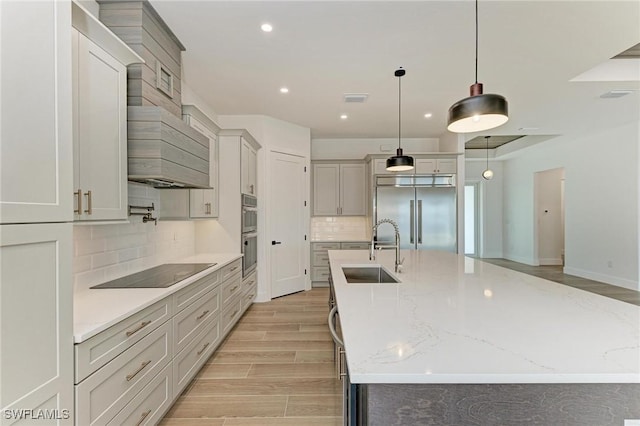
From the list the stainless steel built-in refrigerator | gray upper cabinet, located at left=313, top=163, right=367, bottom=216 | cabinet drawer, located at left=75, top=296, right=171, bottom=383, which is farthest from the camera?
gray upper cabinet, located at left=313, top=163, right=367, bottom=216

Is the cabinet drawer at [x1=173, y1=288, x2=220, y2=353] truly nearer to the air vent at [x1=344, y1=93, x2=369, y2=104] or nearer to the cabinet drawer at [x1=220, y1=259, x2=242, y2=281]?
the cabinet drawer at [x1=220, y1=259, x2=242, y2=281]

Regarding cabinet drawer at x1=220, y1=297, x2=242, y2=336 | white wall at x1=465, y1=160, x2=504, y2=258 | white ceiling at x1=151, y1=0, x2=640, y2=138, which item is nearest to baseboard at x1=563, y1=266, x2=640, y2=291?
white wall at x1=465, y1=160, x2=504, y2=258

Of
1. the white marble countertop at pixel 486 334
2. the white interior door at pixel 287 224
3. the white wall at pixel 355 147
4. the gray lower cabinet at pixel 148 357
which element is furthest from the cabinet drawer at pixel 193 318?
the white wall at pixel 355 147

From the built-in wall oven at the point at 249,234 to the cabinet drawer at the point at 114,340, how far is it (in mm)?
2046

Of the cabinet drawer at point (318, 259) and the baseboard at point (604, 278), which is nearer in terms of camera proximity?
the baseboard at point (604, 278)

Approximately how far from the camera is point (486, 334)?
1.08 m

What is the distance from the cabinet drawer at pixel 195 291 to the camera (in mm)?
2100

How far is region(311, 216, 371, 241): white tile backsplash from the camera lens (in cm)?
610

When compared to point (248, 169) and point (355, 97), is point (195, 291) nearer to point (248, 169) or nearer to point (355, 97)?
point (248, 169)

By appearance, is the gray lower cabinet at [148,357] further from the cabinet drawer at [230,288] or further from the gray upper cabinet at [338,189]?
the gray upper cabinet at [338,189]

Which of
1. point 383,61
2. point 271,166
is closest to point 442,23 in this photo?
point 383,61

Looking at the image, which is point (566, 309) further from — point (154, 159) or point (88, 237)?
point (88, 237)

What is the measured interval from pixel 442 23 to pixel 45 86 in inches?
105

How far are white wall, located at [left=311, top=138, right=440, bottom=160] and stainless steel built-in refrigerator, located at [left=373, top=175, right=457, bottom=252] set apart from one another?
0.99 m
